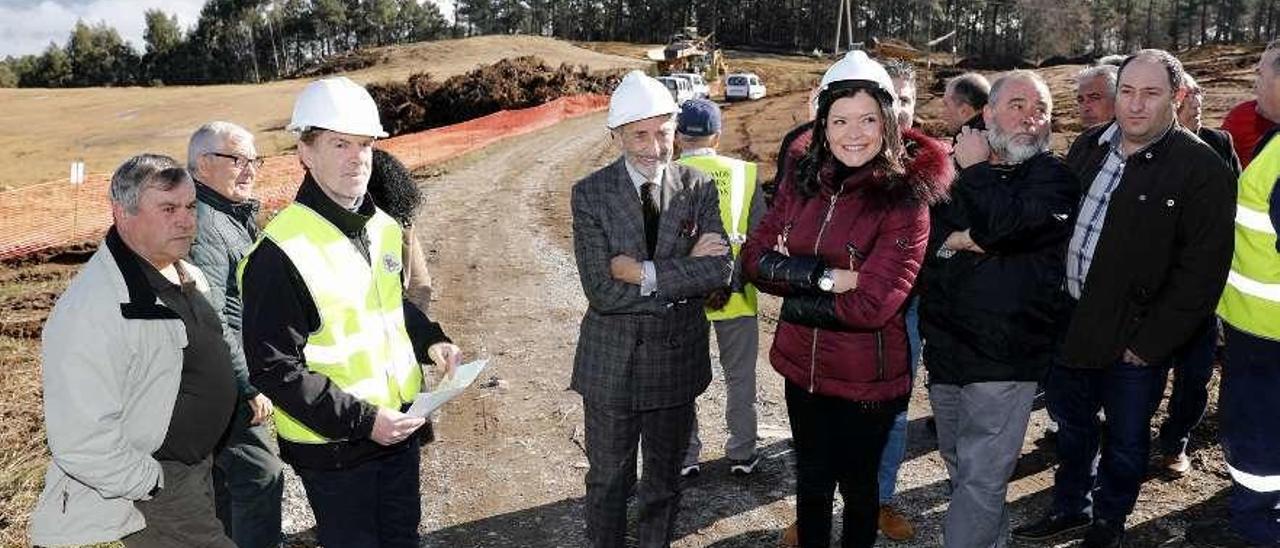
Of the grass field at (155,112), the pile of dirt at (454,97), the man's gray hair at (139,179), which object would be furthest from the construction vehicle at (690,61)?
the man's gray hair at (139,179)

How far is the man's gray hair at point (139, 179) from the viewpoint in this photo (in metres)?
2.81

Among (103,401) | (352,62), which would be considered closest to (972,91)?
(103,401)

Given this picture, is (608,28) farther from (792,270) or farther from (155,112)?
(792,270)

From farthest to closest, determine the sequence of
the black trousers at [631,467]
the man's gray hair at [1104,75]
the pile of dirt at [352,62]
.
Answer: the pile of dirt at [352,62], the man's gray hair at [1104,75], the black trousers at [631,467]

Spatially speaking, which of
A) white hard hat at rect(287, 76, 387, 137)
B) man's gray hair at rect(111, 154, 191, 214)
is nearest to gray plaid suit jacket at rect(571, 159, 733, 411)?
white hard hat at rect(287, 76, 387, 137)

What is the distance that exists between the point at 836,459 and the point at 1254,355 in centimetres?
218

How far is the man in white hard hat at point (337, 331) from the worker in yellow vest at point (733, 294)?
6.76ft

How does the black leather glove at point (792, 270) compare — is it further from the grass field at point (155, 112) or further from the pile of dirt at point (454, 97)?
the grass field at point (155, 112)

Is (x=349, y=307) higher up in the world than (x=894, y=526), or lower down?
higher up

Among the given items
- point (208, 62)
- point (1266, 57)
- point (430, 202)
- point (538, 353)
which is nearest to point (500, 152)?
point (430, 202)

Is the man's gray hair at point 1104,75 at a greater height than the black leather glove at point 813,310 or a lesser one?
greater

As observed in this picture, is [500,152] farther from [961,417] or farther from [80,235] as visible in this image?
[961,417]

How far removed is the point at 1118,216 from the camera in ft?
12.8

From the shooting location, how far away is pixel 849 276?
10.6 ft
